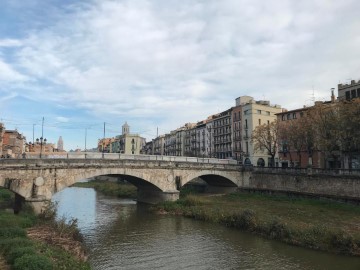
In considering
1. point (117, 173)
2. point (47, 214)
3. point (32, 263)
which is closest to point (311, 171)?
point (117, 173)

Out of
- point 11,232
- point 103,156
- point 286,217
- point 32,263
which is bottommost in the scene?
point 286,217

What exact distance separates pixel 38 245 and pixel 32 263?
17.3 feet

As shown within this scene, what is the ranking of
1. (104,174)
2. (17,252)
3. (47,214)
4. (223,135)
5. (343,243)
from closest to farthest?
(17,252) < (343,243) < (47,214) < (104,174) < (223,135)

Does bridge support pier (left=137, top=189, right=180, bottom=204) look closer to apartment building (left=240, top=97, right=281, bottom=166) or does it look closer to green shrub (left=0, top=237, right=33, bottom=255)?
green shrub (left=0, top=237, right=33, bottom=255)

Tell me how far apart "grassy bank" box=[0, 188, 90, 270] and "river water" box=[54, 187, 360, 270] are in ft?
8.00

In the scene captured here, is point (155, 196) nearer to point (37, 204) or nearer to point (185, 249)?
point (37, 204)

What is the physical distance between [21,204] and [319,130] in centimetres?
4659

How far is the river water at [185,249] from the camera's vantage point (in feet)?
83.0

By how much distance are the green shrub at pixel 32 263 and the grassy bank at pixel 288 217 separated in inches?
829

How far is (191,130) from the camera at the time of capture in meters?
133

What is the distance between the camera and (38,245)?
23.0 metres

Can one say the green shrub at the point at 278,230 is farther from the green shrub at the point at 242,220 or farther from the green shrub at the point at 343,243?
the green shrub at the point at 343,243

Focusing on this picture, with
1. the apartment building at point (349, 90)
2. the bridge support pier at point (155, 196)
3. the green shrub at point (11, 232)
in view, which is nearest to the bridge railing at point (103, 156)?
the bridge support pier at point (155, 196)

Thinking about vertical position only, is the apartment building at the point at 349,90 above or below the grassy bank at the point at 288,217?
above
